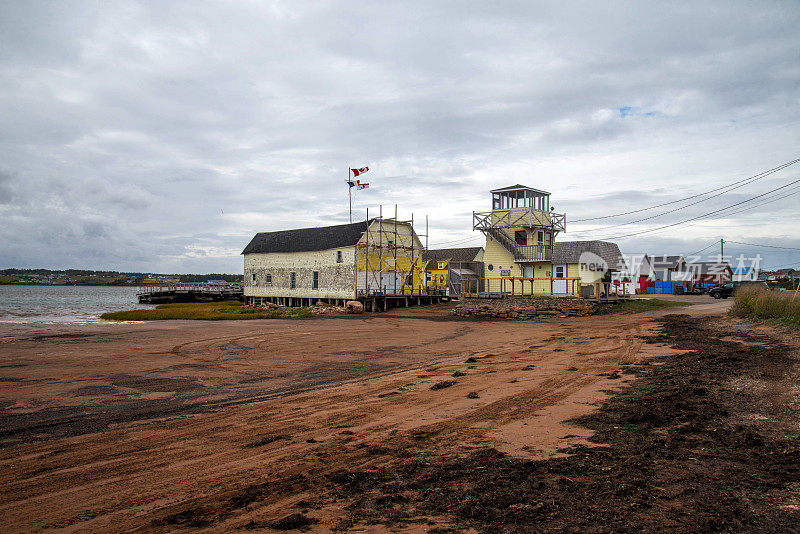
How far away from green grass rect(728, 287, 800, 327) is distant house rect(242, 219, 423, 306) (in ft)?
79.3

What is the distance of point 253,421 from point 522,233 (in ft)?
108

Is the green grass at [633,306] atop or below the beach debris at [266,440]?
atop

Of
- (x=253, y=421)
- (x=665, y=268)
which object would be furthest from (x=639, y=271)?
(x=253, y=421)

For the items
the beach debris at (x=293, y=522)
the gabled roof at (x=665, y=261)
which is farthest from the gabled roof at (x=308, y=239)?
the gabled roof at (x=665, y=261)

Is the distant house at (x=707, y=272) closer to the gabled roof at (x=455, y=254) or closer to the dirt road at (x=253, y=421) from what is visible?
the gabled roof at (x=455, y=254)

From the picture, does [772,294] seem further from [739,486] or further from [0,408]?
[0,408]

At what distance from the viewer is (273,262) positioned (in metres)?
48.0

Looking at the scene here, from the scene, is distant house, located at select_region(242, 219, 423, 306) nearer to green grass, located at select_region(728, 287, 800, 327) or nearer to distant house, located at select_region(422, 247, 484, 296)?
distant house, located at select_region(422, 247, 484, 296)

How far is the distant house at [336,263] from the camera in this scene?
4003 cm

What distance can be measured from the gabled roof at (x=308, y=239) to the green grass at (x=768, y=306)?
2559cm

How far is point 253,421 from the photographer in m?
7.40

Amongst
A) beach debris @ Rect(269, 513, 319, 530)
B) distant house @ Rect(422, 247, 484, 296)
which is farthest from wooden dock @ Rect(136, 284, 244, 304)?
beach debris @ Rect(269, 513, 319, 530)

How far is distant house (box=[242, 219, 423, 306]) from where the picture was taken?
→ 4003 centimetres

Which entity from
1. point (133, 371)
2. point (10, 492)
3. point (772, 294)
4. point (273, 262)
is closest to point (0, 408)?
point (133, 371)
